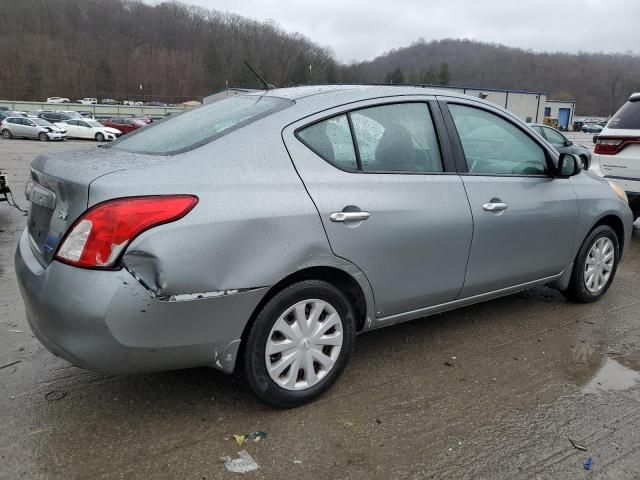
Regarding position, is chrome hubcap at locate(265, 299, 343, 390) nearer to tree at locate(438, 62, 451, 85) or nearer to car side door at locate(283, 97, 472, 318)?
car side door at locate(283, 97, 472, 318)

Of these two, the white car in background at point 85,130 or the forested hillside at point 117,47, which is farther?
the forested hillside at point 117,47

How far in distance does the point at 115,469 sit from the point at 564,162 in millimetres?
3458

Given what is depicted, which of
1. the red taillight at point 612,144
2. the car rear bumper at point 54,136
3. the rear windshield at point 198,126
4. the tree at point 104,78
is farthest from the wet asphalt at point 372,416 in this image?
the tree at point 104,78

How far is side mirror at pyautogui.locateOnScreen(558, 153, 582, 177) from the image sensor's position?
3.91m

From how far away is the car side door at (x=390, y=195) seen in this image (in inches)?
108

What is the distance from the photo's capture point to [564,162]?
392 centimetres

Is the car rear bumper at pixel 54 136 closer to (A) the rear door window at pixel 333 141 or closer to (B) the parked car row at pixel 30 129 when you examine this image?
(B) the parked car row at pixel 30 129

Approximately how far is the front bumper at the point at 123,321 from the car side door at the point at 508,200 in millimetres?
1616

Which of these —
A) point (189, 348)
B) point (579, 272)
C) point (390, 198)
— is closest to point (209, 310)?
point (189, 348)

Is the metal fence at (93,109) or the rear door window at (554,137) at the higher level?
the rear door window at (554,137)

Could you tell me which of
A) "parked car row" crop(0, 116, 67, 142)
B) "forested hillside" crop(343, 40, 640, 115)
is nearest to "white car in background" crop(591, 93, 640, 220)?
"parked car row" crop(0, 116, 67, 142)

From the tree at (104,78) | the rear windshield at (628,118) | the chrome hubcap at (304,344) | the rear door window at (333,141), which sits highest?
the tree at (104,78)

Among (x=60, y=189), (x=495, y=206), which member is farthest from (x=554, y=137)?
(x=60, y=189)

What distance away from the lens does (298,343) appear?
2.72 meters
